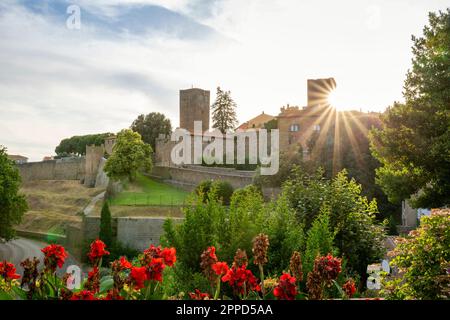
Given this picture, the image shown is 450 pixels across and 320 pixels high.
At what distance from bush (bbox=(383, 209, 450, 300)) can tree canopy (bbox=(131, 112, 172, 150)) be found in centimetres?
6925

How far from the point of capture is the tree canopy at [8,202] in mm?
31969

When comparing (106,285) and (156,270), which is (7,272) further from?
(156,270)

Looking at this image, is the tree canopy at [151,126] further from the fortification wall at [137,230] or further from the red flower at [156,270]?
the red flower at [156,270]

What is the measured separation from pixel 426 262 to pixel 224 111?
238 feet

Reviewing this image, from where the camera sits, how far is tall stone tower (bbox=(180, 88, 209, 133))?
3477 inches

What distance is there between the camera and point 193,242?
11305mm

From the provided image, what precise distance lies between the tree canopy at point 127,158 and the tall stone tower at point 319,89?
24.3 meters

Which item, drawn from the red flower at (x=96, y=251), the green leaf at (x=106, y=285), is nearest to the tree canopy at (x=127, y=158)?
the green leaf at (x=106, y=285)

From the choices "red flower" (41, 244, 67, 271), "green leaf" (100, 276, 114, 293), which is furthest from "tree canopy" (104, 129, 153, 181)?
"red flower" (41, 244, 67, 271)

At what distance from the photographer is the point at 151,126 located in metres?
76.8

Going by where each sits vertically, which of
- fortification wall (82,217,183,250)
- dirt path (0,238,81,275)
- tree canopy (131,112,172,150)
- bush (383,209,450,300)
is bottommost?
dirt path (0,238,81,275)

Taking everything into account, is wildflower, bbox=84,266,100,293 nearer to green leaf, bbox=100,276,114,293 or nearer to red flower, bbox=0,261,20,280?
green leaf, bbox=100,276,114,293

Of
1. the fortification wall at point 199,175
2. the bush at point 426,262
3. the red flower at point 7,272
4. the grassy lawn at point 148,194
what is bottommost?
the grassy lawn at point 148,194

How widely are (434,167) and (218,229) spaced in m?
11.1
